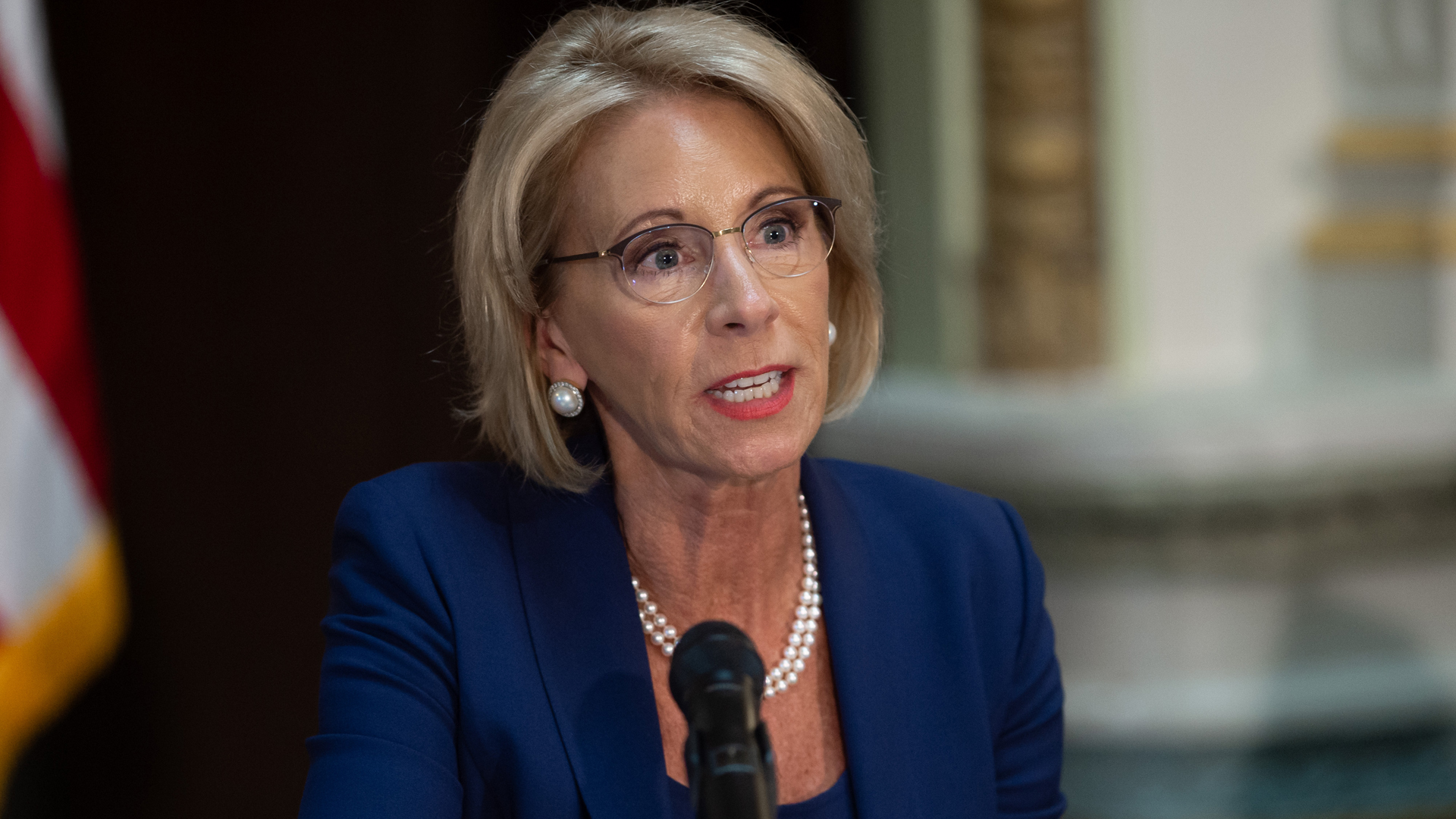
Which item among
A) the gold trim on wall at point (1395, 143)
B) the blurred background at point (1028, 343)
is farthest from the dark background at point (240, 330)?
the gold trim on wall at point (1395, 143)

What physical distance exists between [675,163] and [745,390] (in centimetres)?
23

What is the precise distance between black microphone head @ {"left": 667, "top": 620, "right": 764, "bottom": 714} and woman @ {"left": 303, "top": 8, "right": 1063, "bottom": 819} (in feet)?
1.43

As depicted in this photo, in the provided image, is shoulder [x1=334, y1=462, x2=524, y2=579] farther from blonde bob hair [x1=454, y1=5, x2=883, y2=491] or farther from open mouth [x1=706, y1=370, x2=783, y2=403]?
open mouth [x1=706, y1=370, x2=783, y2=403]

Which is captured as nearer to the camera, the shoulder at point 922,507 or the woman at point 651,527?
the woman at point 651,527

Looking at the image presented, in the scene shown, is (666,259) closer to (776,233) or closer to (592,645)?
(776,233)

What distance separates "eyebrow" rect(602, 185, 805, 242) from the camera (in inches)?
50.2

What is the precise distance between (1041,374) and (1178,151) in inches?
31.6

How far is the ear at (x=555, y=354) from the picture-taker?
141 cm

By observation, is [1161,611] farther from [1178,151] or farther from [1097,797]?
[1178,151]

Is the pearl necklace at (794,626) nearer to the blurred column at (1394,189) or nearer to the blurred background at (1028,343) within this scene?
the blurred background at (1028,343)

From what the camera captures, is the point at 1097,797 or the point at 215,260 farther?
the point at 1097,797

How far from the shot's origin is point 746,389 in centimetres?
130

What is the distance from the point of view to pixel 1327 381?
13.6 feet

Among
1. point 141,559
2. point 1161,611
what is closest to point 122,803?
point 141,559
